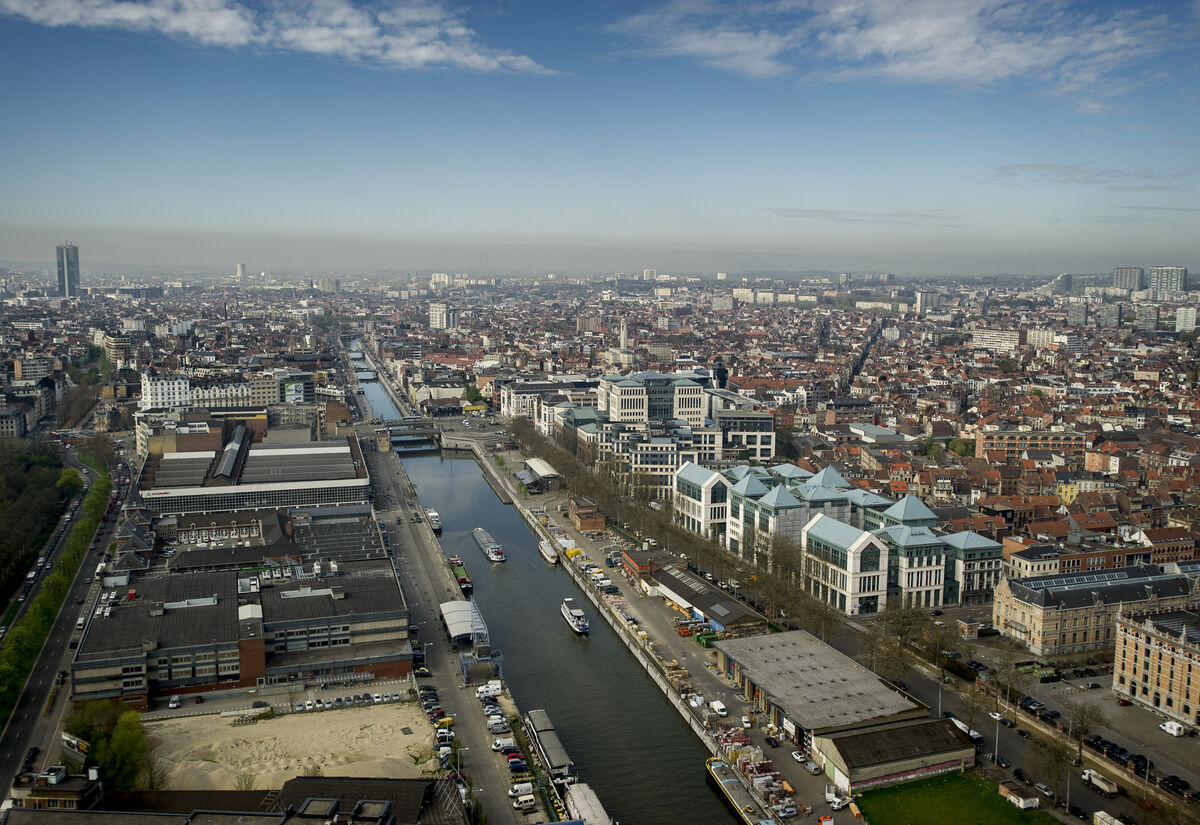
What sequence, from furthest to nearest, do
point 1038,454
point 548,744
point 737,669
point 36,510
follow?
point 1038,454 → point 36,510 → point 737,669 → point 548,744

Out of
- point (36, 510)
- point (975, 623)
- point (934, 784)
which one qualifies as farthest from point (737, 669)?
point (36, 510)

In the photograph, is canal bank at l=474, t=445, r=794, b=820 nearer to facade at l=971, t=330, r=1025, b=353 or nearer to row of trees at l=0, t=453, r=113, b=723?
row of trees at l=0, t=453, r=113, b=723

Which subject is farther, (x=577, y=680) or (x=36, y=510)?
(x=36, y=510)

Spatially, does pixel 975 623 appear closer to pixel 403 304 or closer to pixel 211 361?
pixel 211 361

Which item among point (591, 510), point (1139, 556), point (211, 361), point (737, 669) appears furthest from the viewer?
point (211, 361)

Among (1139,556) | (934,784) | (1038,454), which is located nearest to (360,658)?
(934,784)

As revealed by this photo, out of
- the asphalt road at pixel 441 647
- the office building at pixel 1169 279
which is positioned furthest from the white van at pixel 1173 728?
the office building at pixel 1169 279
